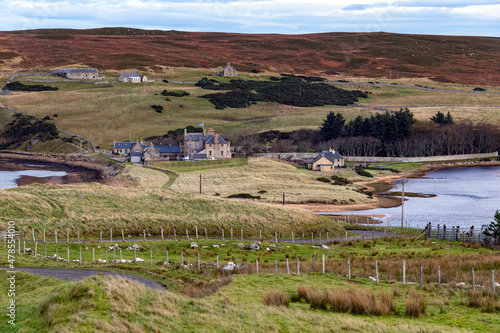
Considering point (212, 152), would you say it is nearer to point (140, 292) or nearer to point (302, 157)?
point (302, 157)

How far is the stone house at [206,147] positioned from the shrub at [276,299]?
255 feet

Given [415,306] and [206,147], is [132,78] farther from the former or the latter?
[415,306]

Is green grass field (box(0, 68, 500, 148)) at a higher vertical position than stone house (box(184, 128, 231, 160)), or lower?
higher

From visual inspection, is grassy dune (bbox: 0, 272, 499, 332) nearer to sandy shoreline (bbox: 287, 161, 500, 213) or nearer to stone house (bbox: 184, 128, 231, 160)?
sandy shoreline (bbox: 287, 161, 500, 213)

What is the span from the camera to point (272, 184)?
78.8 metres

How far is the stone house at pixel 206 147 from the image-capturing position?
97625mm

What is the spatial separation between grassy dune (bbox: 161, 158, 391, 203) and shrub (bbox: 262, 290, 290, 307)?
48.9 meters

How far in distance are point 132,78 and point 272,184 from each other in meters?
102

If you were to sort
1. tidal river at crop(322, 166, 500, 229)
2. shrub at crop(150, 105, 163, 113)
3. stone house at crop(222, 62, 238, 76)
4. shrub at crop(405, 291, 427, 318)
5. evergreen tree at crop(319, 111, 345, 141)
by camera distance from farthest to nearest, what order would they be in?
stone house at crop(222, 62, 238, 76) → shrub at crop(150, 105, 163, 113) → evergreen tree at crop(319, 111, 345, 141) → tidal river at crop(322, 166, 500, 229) → shrub at crop(405, 291, 427, 318)

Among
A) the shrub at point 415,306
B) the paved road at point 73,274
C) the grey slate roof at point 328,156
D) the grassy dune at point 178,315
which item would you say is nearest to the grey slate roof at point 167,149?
the grey slate roof at point 328,156

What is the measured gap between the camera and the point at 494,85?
182 meters

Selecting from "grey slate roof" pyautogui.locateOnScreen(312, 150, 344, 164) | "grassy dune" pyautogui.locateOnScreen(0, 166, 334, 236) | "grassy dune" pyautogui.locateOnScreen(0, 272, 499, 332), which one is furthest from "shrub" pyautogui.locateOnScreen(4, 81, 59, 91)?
"grassy dune" pyautogui.locateOnScreen(0, 272, 499, 332)

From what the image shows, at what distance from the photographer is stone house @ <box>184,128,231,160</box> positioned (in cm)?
9762

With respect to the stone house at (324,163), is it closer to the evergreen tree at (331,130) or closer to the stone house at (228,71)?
the evergreen tree at (331,130)
